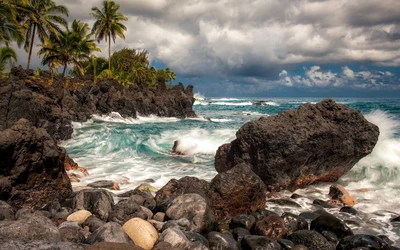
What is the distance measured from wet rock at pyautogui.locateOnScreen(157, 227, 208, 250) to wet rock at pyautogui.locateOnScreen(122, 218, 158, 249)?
13 cm

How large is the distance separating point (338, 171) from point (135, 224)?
24.5 feet

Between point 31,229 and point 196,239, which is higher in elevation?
point 31,229

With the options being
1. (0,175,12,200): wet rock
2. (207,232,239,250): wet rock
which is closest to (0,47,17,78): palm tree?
(0,175,12,200): wet rock

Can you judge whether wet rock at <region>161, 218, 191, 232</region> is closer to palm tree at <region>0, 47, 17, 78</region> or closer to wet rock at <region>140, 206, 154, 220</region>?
wet rock at <region>140, 206, 154, 220</region>

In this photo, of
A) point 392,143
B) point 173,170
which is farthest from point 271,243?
point 392,143

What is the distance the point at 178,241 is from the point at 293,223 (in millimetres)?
2664

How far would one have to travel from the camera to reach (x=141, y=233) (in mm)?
4949

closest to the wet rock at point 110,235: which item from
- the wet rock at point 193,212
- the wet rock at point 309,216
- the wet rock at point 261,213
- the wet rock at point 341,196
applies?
the wet rock at point 193,212

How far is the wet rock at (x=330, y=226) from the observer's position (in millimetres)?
5993

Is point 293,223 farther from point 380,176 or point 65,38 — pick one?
point 65,38

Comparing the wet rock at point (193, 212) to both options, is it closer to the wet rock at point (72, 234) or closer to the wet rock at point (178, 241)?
the wet rock at point (178, 241)

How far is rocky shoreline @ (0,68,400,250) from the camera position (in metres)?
4.86

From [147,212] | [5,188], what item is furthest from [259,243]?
[5,188]

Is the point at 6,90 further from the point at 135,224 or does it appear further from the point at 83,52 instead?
the point at 83,52
